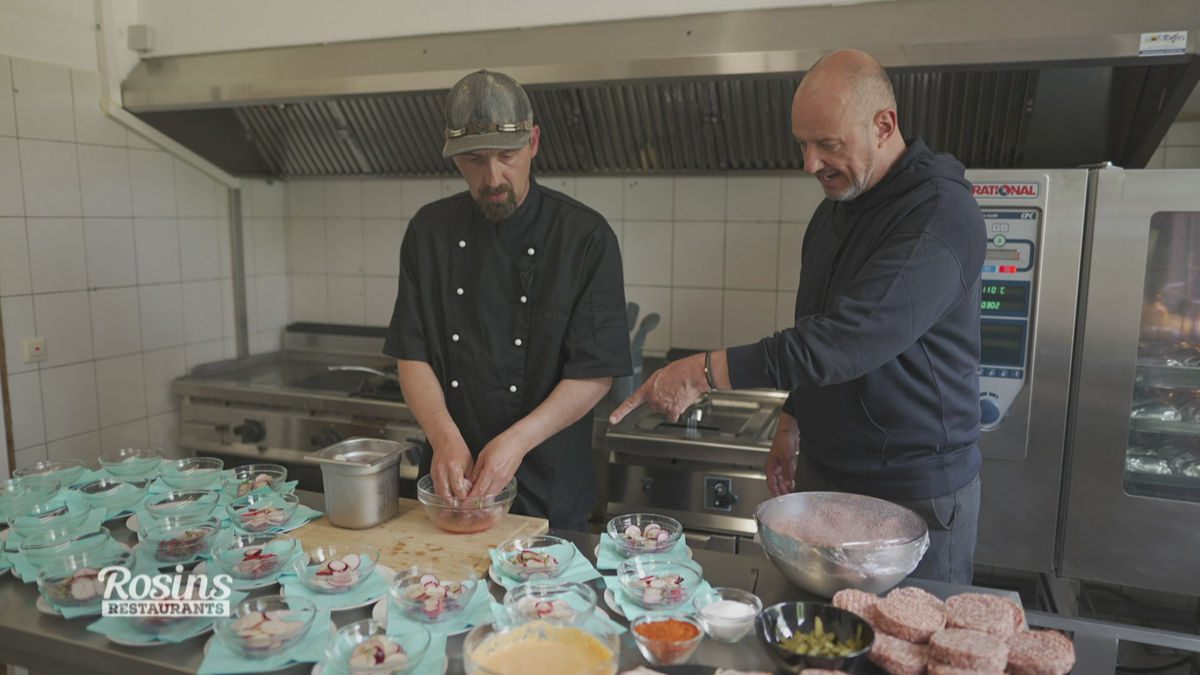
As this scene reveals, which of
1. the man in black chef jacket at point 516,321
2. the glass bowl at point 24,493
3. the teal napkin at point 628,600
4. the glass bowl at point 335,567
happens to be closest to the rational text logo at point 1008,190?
the man in black chef jacket at point 516,321

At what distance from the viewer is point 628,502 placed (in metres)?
2.82

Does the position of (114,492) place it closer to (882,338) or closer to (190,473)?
(190,473)

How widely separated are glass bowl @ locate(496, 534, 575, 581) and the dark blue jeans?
67 cm

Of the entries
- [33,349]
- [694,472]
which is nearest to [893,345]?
[694,472]

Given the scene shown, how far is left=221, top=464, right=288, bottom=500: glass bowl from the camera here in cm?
182

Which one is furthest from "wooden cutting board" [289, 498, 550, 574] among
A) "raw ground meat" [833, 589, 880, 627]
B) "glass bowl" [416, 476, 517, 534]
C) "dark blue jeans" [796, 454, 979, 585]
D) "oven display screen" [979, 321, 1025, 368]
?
"oven display screen" [979, 321, 1025, 368]

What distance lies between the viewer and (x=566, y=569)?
148 centimetres

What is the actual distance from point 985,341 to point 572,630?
1905 mm

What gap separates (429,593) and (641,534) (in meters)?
0.45

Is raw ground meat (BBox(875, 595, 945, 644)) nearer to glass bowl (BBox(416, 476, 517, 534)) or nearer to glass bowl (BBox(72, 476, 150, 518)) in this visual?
glass bowl (BBox(416, 476, 517, 534))

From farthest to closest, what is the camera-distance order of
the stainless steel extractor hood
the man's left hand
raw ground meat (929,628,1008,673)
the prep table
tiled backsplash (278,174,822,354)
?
tiled backsplash (278,174,822,354)
the stainless steel extractor hood
the man's left hand
the prep table
raw ground meat (929,628,1008,673)

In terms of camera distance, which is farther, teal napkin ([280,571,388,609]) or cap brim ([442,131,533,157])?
cap brim ([442,131,533,157])

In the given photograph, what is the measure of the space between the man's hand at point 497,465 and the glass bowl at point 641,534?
284 mm

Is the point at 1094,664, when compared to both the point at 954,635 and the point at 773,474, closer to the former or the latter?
the point at 773,474
